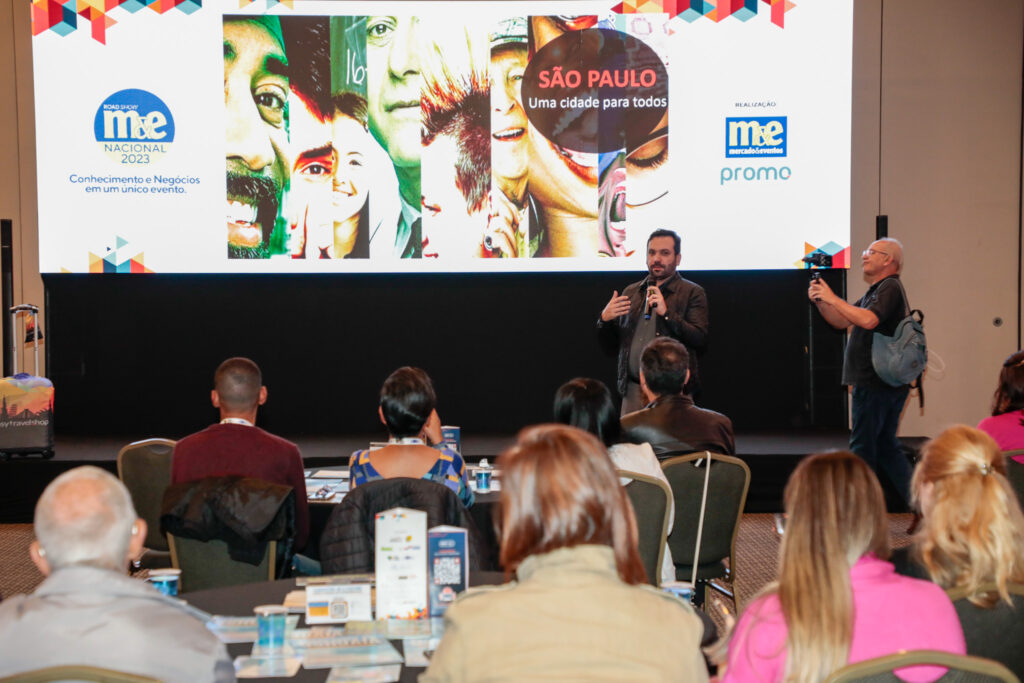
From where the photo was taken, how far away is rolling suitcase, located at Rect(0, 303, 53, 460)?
5.70m

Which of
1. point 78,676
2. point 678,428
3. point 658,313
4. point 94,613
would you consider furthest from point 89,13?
point 78,676

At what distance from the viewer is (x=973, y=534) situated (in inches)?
75.5

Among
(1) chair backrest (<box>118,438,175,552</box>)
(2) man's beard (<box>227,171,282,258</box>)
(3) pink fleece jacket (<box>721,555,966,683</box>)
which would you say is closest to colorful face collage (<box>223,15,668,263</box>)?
(2) man's beard (<box>227,171,282,258</box>)

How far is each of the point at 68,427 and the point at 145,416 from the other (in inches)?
21.6

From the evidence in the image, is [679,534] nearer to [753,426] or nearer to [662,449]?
[662,449]

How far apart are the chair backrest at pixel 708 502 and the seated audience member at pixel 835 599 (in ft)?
4.93

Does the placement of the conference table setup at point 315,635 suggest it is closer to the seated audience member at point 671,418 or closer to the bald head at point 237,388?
the bald head at point 237,388

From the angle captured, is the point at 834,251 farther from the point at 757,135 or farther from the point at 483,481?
the point at 483,481

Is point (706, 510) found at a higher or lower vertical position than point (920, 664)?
lower

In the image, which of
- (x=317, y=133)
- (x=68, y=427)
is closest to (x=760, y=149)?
(x=317, y=133)

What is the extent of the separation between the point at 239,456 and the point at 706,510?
1.56 meters

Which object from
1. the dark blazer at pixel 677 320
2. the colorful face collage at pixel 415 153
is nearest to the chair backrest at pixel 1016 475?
the dark blazer at pixel 677 320

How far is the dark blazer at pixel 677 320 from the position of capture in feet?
16.0

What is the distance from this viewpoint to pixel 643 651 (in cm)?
143
